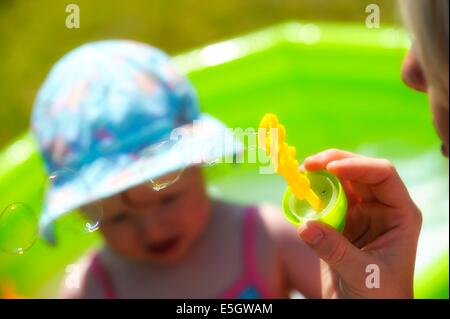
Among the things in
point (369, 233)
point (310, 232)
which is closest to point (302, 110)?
point (369, 233)

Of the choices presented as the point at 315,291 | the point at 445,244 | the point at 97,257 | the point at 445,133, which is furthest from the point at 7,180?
the point at 445,133

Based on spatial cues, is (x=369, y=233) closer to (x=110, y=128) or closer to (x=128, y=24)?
(x=110, y=128)

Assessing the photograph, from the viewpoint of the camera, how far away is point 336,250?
74cm

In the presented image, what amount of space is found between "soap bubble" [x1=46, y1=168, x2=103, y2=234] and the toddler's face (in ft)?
0.15

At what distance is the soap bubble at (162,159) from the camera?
1.14 m

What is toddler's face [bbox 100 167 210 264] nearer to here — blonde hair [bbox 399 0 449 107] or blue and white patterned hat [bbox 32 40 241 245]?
blue and white patterned hat [bbox 32 40 241 245]

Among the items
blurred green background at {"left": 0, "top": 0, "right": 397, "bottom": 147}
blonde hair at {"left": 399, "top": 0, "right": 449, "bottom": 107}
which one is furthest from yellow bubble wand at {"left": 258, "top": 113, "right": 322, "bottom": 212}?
blurred green background at {"left": 0, "top": 0, "right": 397, "bottom": 147}

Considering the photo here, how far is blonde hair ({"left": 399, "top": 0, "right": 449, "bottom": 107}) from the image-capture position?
2.12 feet

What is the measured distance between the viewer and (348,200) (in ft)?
2.73

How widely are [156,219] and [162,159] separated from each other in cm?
10

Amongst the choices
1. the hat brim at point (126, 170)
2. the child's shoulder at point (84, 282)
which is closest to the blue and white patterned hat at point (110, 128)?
the hat brim at point (126, 170)

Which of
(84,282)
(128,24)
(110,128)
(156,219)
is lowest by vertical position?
(84,282)

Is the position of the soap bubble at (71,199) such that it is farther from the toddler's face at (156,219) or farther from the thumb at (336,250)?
the thumb at (336,250)
